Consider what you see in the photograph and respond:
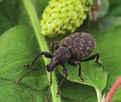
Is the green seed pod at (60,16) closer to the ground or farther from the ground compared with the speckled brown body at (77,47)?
farther from the ground

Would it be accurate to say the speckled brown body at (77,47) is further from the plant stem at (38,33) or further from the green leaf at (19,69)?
the green leaf at (19,69)

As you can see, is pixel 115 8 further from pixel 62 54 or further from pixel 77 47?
pixel 62 54

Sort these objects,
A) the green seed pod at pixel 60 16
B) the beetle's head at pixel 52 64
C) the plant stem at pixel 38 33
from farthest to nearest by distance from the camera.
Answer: the green seed pod at pixel 60 16, the beetle's head at pixel 52 64, the plant stem at pixel 38 33

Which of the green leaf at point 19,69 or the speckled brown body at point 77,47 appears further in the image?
the speckled brown body at point 77,47

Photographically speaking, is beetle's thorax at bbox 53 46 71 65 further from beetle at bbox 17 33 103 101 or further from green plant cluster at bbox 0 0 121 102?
green plant cluster at bbox 0 0 121 102

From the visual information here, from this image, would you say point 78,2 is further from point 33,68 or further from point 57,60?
point 33,68

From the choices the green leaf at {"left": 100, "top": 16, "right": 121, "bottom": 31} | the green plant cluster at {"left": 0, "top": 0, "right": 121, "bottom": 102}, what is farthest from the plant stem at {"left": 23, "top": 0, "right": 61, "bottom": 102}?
the green leaf at {"left": 100, "top": 16, "right": 121, "bottom": 31}

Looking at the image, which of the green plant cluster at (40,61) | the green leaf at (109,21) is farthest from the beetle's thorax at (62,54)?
the green leaf at (109,21)

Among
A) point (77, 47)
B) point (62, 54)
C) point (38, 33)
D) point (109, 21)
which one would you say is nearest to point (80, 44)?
point (77, 47)
